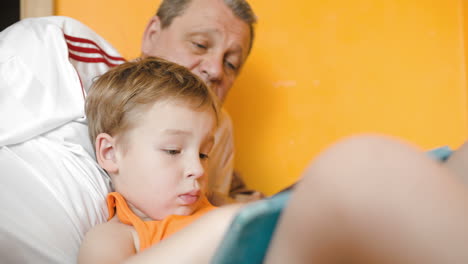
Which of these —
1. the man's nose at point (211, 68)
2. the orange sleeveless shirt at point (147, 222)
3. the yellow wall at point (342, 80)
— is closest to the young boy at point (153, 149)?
the orange sleeveless shirt at point (147, 222)

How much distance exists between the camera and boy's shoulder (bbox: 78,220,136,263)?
1.73 ft

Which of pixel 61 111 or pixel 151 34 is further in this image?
pixel 151 34

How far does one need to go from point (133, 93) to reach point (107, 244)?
0.28 m

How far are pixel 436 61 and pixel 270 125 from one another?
65 cm

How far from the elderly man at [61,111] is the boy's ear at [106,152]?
0.02m

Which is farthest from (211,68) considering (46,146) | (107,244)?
(107,244)

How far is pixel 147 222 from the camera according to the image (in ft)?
2.12

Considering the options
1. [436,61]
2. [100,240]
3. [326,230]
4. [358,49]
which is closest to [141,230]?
[100,240]

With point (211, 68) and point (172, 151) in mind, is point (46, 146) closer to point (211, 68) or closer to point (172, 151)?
point (172, 151)

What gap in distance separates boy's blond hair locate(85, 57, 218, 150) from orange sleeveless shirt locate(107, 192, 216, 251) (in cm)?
12

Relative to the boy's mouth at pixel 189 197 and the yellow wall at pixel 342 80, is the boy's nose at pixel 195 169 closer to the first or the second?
the boy's mouth at pixel 189 197

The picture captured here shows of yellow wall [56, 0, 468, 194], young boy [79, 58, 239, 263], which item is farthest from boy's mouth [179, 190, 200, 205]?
yellow wall [56, 0, 468, 194]

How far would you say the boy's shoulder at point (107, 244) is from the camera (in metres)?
0.53

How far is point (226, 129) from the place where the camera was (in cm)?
116
